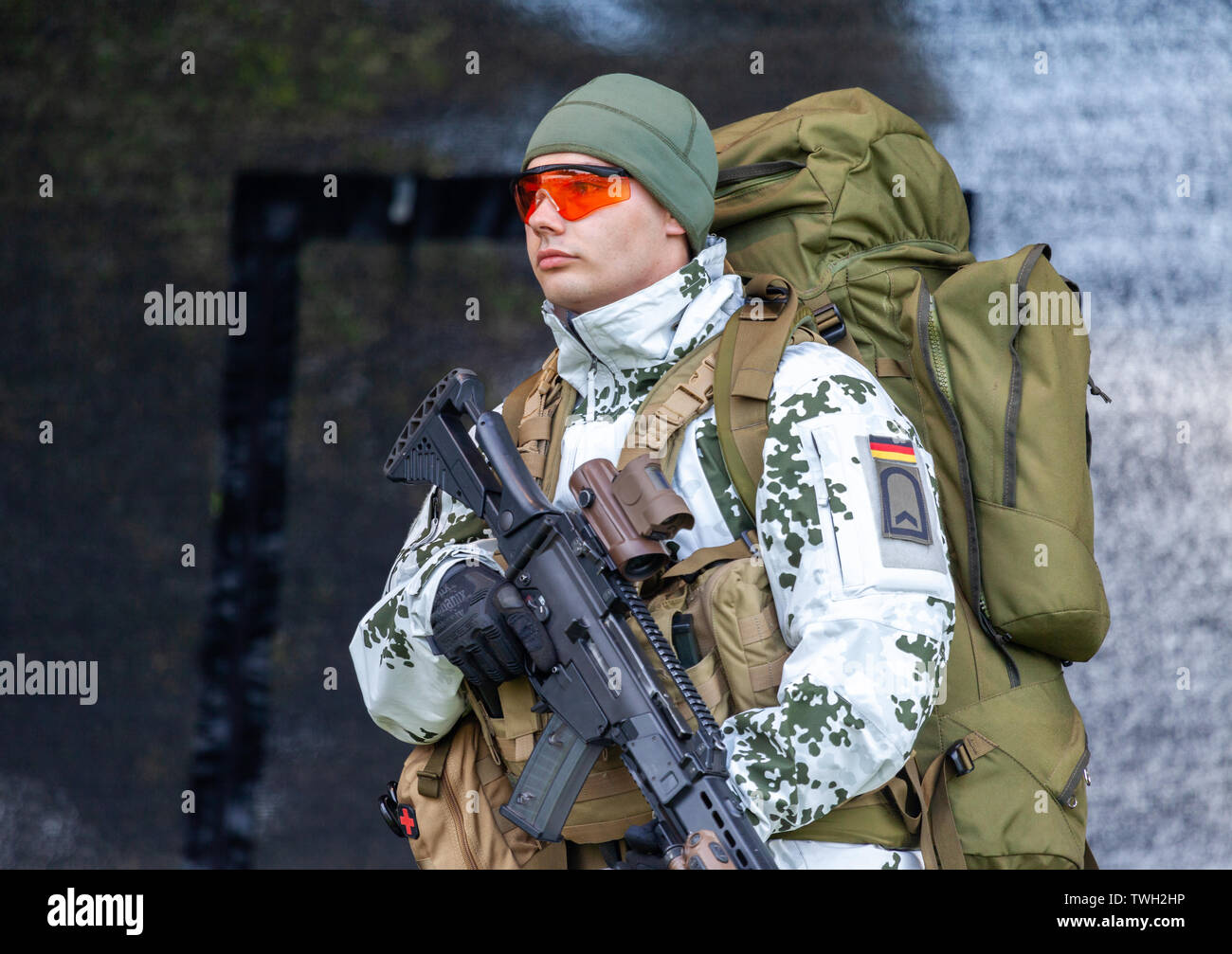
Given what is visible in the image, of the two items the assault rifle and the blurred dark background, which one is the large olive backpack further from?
the blurred dark background

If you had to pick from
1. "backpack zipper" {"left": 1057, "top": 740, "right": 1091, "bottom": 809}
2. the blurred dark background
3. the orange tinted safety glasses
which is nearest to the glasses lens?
the orange tinted safety glasses

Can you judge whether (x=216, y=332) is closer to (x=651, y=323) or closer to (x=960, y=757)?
(x=651, y=323)

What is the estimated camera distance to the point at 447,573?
5.05ft

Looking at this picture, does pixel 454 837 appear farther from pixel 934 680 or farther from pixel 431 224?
pixel 431 224

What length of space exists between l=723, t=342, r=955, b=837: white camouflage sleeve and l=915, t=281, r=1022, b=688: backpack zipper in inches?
5.3

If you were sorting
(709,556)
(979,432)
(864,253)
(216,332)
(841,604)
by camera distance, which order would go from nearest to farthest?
(841,604)
(709,556)
(979,432)
(864,253)
(216,332)

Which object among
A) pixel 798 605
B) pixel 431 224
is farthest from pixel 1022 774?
pixel 431 224

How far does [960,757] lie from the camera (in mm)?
1521

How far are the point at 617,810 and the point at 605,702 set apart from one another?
0.51ft

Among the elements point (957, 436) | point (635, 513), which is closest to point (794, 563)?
point (635, 513)

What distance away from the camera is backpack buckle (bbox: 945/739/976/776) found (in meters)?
1.52

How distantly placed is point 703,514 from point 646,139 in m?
0.46

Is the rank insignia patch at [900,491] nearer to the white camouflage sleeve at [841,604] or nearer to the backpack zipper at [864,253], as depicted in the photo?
the white camouflage sleeve at [841,604]

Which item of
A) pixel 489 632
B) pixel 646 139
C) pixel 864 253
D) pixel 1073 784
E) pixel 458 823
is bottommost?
pixel 458 823
